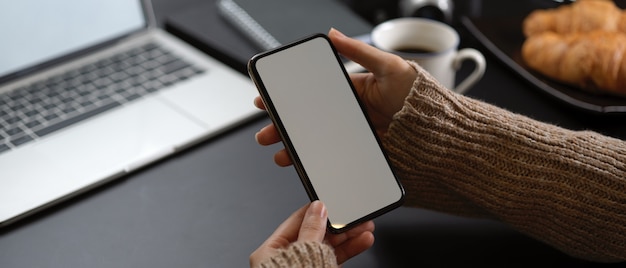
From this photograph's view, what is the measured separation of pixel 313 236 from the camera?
1.67 ft

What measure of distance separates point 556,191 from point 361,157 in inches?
7.0

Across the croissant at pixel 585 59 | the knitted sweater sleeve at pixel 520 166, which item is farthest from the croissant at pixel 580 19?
the knitted sweater sleeve at pixel 520 166

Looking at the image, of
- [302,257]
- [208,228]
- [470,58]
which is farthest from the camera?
[470,58]

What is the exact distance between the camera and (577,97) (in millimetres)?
735

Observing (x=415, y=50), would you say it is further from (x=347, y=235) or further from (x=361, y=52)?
(x=347, y=235)

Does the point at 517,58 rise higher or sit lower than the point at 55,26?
lower

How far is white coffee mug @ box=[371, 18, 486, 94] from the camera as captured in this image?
0.72 metres

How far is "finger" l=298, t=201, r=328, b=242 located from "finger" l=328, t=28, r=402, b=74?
153 mm

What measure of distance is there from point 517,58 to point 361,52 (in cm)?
31

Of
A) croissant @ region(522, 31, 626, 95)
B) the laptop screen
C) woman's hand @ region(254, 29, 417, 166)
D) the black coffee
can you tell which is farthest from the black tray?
the laptop screen

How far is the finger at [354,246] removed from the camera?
0.55 meters

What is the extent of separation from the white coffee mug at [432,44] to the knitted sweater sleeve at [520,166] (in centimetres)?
14

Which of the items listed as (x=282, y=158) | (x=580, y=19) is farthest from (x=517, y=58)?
(x=282, y=158)

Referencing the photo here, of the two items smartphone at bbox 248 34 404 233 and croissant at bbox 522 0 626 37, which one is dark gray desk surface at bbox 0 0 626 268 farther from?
croissant at bbox 522 0 626 37
